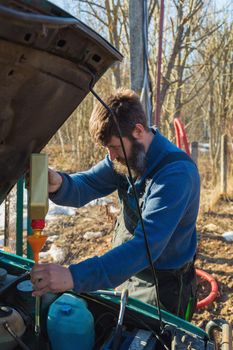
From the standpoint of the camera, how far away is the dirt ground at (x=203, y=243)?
4145 millimetres

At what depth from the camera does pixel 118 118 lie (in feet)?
6.87

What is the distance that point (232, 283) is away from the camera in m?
4.53

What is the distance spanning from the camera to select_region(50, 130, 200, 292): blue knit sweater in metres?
1.74

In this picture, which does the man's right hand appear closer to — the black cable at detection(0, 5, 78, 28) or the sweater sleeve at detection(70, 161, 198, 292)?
the sweater sleeve at detection(70, 161, 198, 292)

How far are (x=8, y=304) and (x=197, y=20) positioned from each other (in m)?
6.85

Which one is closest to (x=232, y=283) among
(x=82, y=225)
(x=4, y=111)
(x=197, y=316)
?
(x=197, y=316)

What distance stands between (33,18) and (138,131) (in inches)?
42.5

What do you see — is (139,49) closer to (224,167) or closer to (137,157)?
(137,157)

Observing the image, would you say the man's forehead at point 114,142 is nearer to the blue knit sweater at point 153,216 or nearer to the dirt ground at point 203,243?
the blue knit sweater at point 153,216

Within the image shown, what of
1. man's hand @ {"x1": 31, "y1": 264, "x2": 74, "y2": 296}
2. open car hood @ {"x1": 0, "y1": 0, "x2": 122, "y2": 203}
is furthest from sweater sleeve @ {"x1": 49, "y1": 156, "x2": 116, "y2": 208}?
man's hand @ {"x1": 31, "y1": 264, "x2": 74, "y2": 296}

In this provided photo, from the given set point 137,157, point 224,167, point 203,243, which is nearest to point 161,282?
point 137,157

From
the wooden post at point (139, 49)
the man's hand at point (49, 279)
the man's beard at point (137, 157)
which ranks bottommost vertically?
the man's hand at point (49, 279)

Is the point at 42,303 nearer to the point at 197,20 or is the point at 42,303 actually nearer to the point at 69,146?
the point at 197,20

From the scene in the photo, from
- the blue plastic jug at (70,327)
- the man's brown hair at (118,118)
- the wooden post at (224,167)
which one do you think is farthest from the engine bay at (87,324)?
the wooden post at (224,167)
